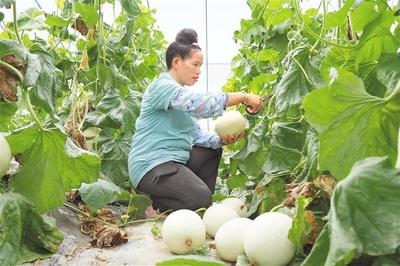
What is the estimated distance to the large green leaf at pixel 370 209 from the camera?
676 millimetres

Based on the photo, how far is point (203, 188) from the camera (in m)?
1.94

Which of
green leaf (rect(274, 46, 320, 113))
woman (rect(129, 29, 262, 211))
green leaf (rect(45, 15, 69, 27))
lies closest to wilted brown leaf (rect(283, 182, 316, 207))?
green leaf (rect(274, 46, 320, 113))

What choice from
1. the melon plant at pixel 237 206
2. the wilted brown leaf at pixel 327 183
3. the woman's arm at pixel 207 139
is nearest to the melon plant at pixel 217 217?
the melon plant at pixel 237 206

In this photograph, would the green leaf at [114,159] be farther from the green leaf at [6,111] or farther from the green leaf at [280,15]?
the green leaf at [280,15]

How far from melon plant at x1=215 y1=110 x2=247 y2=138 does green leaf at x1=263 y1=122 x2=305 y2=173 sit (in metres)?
0.32

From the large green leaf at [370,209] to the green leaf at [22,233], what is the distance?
0.83 m

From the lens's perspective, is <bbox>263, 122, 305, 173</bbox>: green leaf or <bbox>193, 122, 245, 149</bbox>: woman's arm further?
<bbox>193, 122, 245, 149</bbox>: woman's arm

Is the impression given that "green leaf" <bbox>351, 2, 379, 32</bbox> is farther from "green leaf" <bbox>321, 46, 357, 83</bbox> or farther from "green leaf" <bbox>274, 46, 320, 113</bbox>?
"green leaf" <bbox>274, 46, 320, 113</bbox>

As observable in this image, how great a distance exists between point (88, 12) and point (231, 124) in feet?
2.57

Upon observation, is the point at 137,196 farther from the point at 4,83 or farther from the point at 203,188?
the point at 4,83

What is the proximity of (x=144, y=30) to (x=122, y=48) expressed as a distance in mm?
356

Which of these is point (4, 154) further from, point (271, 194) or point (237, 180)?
point (237, 180)

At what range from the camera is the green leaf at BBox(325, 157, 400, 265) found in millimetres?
676

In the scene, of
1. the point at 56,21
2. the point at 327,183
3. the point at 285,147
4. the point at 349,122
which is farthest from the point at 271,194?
the point at 56,21
